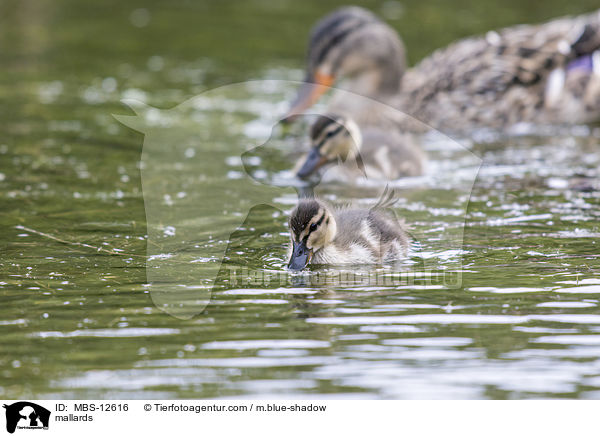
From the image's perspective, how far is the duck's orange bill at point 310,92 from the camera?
24.1ft

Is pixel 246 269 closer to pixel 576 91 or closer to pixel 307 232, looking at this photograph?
pixel 307 232

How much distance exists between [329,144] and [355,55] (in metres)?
1.89

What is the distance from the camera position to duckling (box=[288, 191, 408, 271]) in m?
4.27

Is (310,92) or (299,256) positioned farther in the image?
(310,92)

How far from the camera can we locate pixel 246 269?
4285 mm

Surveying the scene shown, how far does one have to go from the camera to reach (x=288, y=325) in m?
3.67

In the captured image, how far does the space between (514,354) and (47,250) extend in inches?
85.0

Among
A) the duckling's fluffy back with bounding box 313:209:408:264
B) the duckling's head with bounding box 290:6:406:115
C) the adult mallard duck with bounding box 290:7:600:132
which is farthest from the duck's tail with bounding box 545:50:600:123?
the duckling's fluffy back with bounding box 313:209:408:264

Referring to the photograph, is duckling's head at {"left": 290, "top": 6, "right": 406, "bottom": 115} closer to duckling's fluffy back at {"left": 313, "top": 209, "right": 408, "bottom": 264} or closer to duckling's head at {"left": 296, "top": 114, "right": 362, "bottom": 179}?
duckling's head at {"left": 296, "top": 114, "right": 362, "bottom": 179}
